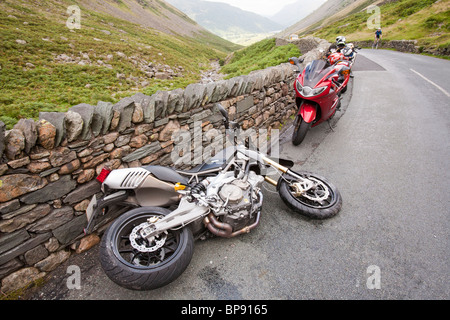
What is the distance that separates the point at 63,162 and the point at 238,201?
2110 millimetres

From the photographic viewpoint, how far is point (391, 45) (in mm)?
23672

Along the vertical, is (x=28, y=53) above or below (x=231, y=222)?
below

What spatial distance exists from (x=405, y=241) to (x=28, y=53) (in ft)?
46.4

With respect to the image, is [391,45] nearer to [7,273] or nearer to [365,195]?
[365,195]

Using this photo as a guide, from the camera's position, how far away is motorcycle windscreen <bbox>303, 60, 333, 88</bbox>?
16.5 feet

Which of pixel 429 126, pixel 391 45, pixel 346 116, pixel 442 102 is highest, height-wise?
pixel 391 45

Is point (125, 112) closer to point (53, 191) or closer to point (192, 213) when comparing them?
point (53, 191)

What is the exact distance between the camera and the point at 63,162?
103 inches

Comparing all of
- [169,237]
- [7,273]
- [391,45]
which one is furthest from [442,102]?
[391,45]

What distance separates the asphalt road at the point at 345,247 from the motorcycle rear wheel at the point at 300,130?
243 mm

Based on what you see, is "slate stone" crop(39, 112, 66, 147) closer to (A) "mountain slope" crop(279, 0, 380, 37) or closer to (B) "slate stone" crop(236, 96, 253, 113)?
(B) "slate stone" crop(236, 96, 253, 113)

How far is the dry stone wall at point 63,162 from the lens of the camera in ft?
7.67
